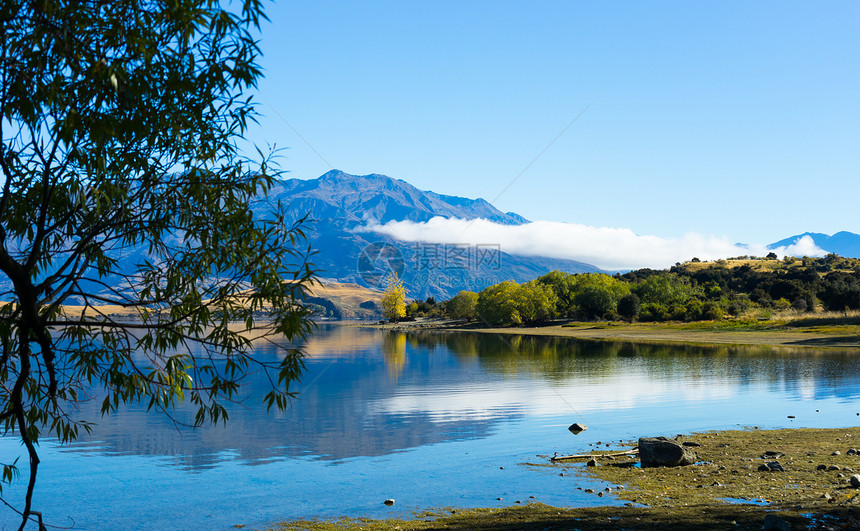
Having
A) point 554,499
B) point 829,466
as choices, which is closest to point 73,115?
point 554,499

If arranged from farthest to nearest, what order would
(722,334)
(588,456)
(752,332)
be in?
(722,334) < (752,332) < (588,456)

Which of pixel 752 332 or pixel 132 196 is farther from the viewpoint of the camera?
pixel 752 332

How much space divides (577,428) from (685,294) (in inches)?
4153

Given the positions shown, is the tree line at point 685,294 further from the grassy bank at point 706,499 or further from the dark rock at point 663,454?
the dark rock at point 663,454

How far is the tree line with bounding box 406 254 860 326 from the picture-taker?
99.1 meters

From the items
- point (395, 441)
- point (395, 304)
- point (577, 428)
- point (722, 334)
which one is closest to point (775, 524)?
point (577, 428)

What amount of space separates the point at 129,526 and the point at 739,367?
41.3 metres

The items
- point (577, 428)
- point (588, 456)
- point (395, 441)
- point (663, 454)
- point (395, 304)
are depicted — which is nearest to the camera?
point (663, 454)

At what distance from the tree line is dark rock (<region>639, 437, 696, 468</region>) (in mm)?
81966

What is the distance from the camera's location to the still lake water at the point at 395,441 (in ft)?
48.1

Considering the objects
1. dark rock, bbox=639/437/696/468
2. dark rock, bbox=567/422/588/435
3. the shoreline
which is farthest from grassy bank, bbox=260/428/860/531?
the shoreline

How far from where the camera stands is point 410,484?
1614 centimetres

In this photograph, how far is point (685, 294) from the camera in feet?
392

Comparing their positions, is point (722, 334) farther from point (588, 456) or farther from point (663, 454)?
point (663, 454)
